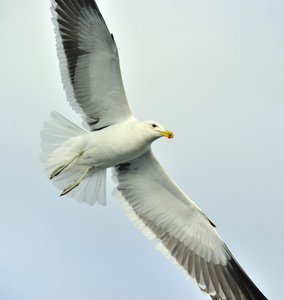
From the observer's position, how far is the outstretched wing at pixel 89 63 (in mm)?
8734

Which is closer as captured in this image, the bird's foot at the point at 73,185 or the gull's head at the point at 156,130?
the gull's head at the point at 156,130

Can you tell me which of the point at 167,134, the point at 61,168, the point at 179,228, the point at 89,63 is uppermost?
the point at 89,63

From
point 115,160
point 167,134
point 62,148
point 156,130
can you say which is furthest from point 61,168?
point 167,134

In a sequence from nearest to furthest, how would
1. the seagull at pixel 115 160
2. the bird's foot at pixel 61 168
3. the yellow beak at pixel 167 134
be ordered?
the yellow beak at pixel 167 134
the seagull at pixel 115 160
the bird's foot at pixel 61 168

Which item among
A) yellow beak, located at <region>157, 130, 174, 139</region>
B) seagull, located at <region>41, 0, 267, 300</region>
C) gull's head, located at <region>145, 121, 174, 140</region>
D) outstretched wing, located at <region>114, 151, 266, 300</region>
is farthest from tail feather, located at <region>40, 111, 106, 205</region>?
yellow beak, located at <region>157, 130, 174, 139</region>

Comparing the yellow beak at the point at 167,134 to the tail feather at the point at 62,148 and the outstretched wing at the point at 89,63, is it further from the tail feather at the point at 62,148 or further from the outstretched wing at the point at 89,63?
the tail feather at the point at 62,148

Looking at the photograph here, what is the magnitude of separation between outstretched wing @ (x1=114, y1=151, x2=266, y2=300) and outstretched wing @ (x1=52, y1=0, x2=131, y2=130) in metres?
0.90

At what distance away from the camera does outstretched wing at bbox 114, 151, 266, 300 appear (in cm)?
954

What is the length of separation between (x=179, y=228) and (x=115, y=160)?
1546mm

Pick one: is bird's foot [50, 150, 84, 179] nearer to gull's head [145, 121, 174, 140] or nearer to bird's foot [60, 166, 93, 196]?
bird's foot [60, 166, 93, 196]

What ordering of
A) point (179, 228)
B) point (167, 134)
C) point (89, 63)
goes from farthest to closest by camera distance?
point (179, 228)
point (89, 63)
point (167, 134)

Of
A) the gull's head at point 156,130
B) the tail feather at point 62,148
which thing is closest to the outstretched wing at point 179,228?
the tail feather at point 62,148

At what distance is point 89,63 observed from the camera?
895cm

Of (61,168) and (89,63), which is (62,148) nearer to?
(61,168)
